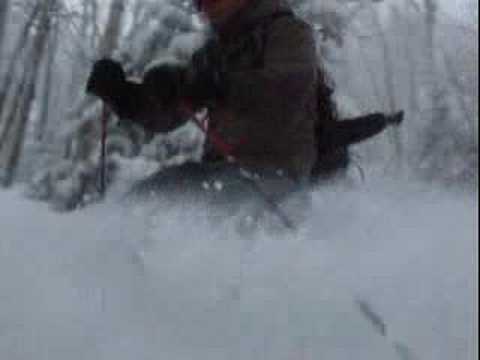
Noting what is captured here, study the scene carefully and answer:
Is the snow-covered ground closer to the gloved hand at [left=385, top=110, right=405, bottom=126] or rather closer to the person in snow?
the person in snow

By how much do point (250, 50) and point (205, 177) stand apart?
44 centimetres

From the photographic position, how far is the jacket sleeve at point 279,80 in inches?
130

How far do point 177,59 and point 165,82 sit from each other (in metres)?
3.38

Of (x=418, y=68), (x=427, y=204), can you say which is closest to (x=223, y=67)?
(x=427, y=204)

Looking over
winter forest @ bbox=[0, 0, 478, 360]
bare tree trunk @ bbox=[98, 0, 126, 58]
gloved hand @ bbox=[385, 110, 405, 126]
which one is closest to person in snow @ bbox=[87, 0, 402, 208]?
winter forest @ bbox=[0, 0, 478, 360]

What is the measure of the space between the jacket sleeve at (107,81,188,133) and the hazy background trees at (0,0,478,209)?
258mm

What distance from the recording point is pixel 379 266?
301 centimetres

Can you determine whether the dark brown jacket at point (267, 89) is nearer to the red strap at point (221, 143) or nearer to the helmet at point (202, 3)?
the red strap at point (221, 143)

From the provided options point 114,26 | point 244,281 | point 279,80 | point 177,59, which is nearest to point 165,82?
point 279,80

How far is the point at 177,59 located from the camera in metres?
6.62

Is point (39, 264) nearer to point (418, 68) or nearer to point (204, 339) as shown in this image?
point (204, 339)

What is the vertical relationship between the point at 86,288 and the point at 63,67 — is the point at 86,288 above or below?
above

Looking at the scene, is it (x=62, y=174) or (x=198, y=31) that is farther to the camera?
(x=62, y=174)

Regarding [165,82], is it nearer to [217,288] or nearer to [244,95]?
[244,95]
